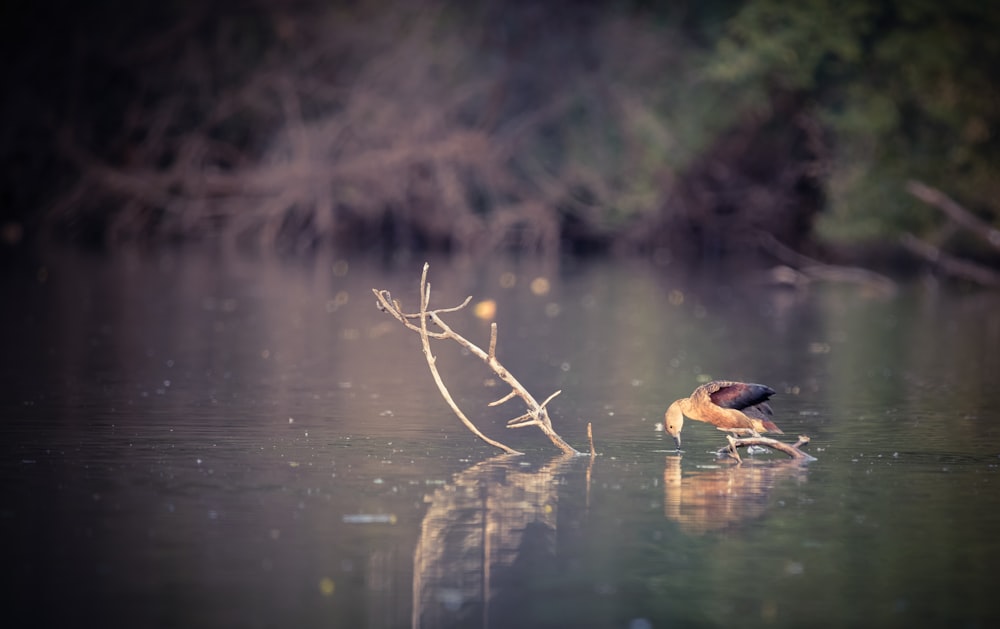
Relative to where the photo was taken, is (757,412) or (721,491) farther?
(757,412)

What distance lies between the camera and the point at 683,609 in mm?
6125

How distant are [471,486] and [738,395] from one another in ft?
6.44

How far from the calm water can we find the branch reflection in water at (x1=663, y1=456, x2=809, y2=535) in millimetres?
29

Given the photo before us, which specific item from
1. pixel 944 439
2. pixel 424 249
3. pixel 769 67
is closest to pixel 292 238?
pixel 424 249

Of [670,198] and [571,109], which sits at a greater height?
[571,109]

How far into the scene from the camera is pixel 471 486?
8602 millimetres

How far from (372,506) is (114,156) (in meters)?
30.9

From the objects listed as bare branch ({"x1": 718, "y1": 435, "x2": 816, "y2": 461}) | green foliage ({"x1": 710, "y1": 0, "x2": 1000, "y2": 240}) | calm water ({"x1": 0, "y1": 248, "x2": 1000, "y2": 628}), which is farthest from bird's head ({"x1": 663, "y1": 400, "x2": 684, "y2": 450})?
green foliage ({"x1": 710, "y1": 0, "x2": 1000, "y2": 240})

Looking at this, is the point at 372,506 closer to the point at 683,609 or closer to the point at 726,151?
the point at 683,609

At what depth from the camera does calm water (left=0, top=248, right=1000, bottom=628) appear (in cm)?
626

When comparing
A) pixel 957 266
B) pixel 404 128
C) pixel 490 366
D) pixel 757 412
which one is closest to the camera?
pixel 490 366

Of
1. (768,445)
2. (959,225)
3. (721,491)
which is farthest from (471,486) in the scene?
(959,225)

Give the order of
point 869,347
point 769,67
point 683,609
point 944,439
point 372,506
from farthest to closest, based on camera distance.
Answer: point 769,67
point 869,347
point 944,439
point 372,506
point 683,609

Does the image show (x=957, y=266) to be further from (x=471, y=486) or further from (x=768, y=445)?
(x=471, y=486)
